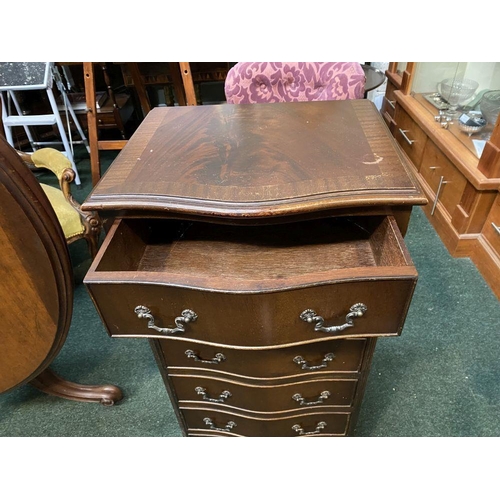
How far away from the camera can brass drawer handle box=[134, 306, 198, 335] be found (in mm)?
648

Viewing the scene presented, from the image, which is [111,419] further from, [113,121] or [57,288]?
[113,121]

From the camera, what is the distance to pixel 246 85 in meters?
1.36

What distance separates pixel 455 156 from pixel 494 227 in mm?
343

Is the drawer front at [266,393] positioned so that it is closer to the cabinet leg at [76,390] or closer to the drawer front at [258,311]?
the drawer front at [258,311]

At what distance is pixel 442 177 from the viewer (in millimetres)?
1796

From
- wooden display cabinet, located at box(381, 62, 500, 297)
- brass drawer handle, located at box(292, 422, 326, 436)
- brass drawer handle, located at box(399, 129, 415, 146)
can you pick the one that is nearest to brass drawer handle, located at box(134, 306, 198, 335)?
brass drawer handle, located at box(292, 422, 326, 436)

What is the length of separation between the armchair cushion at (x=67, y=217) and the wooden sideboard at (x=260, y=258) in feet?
2.19

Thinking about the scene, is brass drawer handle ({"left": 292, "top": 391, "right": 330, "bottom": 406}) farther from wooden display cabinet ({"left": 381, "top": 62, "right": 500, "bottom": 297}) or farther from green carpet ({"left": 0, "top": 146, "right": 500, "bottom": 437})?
wooden display cabinet ({"left": 381, "top": 62, "right": 500, "bottom": 297})

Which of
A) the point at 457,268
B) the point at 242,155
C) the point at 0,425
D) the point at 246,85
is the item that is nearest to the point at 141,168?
the point at 242,155

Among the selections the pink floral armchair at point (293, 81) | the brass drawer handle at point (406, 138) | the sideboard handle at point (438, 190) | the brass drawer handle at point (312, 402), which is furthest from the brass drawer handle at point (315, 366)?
the brass drawer handle at point (406, 138)

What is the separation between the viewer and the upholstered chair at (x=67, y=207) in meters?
1.43

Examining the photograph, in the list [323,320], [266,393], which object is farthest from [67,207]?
[323,320]

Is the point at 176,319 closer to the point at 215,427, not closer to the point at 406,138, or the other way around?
the point at 215,427

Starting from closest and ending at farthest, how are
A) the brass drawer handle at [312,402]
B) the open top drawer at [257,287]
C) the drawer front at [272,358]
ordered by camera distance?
the open top drawer at [257,287]
the drawer front at [272,358]
the brass drawer handle at [312,402]
